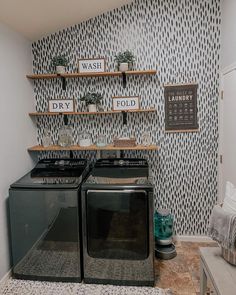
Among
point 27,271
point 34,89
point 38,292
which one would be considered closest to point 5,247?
point 27,271

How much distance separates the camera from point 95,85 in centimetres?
308

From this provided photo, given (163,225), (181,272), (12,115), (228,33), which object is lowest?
(181,272)

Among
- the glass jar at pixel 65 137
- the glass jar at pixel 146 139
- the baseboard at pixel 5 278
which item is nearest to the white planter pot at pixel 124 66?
the glass jar at pixel 146 139

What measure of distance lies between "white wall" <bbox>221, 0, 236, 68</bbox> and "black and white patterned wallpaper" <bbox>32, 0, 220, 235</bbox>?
0.15m

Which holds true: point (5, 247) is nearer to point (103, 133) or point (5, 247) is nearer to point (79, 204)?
point (79, 204)

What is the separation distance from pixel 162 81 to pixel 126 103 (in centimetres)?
47

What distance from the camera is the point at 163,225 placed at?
115 inches

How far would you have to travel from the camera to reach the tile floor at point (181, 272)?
237cm

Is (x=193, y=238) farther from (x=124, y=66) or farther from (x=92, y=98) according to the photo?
(x=124, y=66)

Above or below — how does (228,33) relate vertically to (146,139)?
above

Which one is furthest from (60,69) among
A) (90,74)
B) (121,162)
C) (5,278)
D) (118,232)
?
(5,278)

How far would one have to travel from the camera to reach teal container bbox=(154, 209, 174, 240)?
2.90 m

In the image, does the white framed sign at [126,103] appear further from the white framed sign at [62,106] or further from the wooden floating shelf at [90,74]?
the white framed sign at [62,106]

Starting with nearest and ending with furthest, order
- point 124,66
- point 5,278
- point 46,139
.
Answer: point 5,278 → point 124,66 → point 46,139
